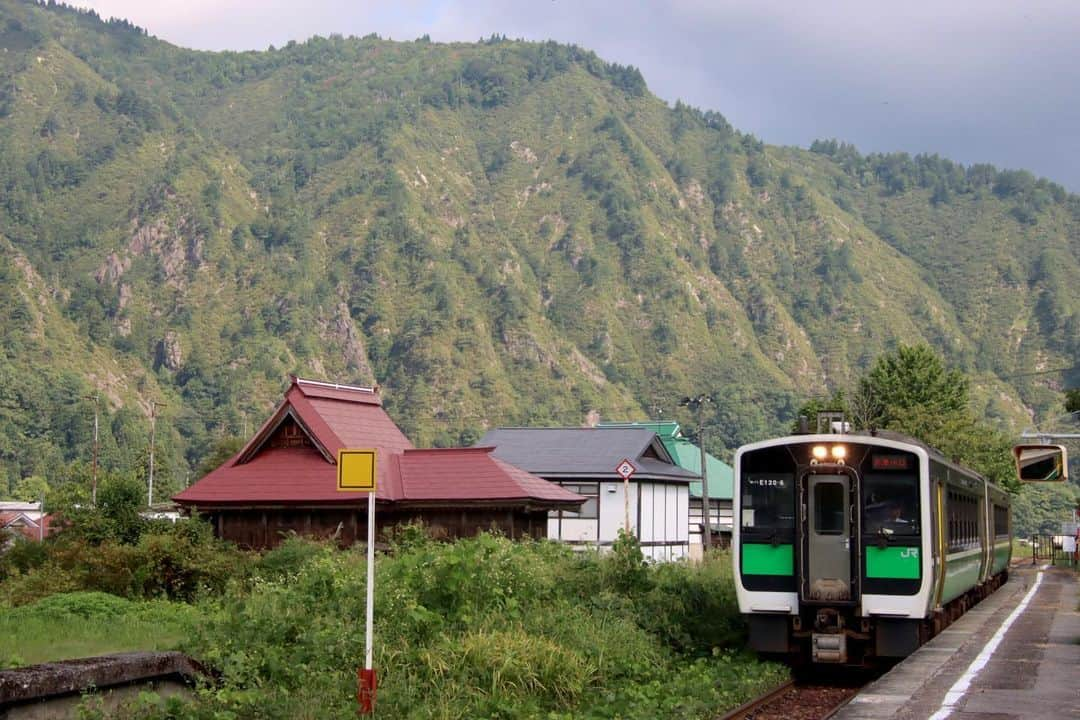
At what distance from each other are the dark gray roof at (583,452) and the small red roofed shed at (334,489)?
11.4 metres

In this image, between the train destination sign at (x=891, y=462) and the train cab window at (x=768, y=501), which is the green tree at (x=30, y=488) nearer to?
the train cab window at (x=768, y=501)

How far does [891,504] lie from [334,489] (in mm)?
17855

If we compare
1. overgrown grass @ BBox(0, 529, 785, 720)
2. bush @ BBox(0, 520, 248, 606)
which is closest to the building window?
bush @ BBox(0, 520, 248, 606)

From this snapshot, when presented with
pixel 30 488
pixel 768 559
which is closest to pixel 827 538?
pixel 768 559

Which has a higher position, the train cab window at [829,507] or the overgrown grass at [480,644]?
the train cab window at [829,507]

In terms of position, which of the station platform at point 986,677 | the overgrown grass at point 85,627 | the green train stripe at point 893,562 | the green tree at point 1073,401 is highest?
the green tree at point 1073,401

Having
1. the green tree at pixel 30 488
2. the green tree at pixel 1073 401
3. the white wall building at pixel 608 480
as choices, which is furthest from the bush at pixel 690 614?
the green tree at pixel 30 488

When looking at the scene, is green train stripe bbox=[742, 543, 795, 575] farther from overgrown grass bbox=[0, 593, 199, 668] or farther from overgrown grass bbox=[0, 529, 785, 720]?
overgrown grass bbox=[0, 593, 199, 668]

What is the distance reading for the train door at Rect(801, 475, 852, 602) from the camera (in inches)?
771

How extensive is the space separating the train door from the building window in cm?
2808

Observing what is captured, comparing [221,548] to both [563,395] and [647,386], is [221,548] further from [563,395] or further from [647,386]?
[647,386]

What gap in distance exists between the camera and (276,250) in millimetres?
192375

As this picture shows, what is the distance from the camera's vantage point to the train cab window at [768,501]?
19875 millimetres

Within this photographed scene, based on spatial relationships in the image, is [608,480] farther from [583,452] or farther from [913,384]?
[913,384]
